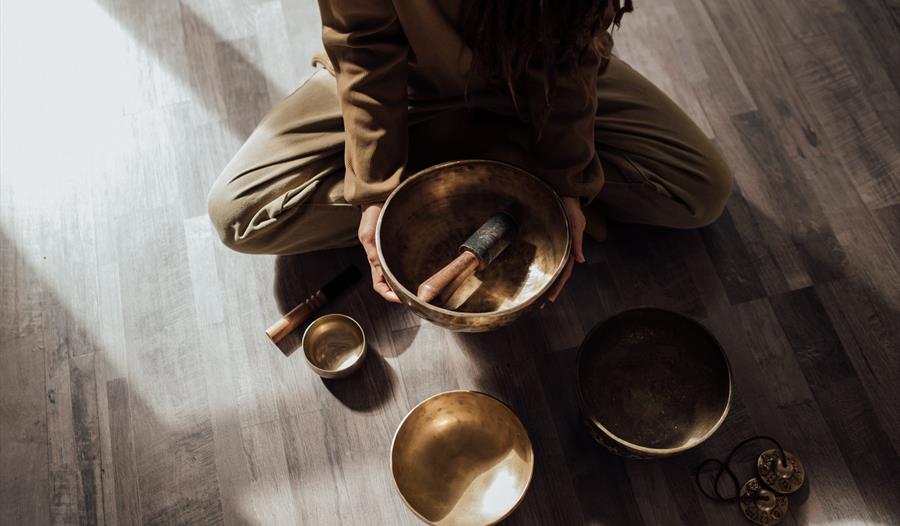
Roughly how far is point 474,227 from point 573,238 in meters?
0.18

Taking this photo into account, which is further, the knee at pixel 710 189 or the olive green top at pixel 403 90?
the knee at pixel 710 189

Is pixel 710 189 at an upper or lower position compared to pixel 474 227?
lower

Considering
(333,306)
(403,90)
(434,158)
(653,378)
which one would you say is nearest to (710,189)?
(653,378)

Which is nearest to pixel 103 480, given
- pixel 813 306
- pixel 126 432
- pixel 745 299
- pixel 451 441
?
pixel 126 432

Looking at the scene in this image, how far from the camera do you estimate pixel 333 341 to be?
167 centimetres

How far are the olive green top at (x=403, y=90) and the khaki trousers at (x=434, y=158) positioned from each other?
0.11 meters

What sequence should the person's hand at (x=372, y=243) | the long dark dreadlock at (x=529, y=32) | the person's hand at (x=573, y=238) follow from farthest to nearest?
the person's hand at (x=372, y=243) < the person's hand at (x=573, y=238) < the long dark dreadlock at (x=529, y=32)

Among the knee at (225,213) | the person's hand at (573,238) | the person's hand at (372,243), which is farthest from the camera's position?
the knee at (225,213)

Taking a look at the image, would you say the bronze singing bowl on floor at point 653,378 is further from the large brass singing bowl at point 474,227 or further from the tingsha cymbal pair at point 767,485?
the large brass singing bowl at point 474,227

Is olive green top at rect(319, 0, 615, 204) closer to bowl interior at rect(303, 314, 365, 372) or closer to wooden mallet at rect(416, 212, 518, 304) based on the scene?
wooden mallet at rect(416, 212, 518, 304)

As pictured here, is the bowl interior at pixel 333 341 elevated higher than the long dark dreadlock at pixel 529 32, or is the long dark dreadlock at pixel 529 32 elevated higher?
the long dark dreadlock at pixel 529 32

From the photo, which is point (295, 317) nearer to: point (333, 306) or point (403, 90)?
A: point (333, 306)

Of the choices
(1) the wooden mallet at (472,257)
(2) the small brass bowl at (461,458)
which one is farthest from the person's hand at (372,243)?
(2) the small brass bowl at (461,458)

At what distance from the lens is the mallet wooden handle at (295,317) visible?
1.65 m
